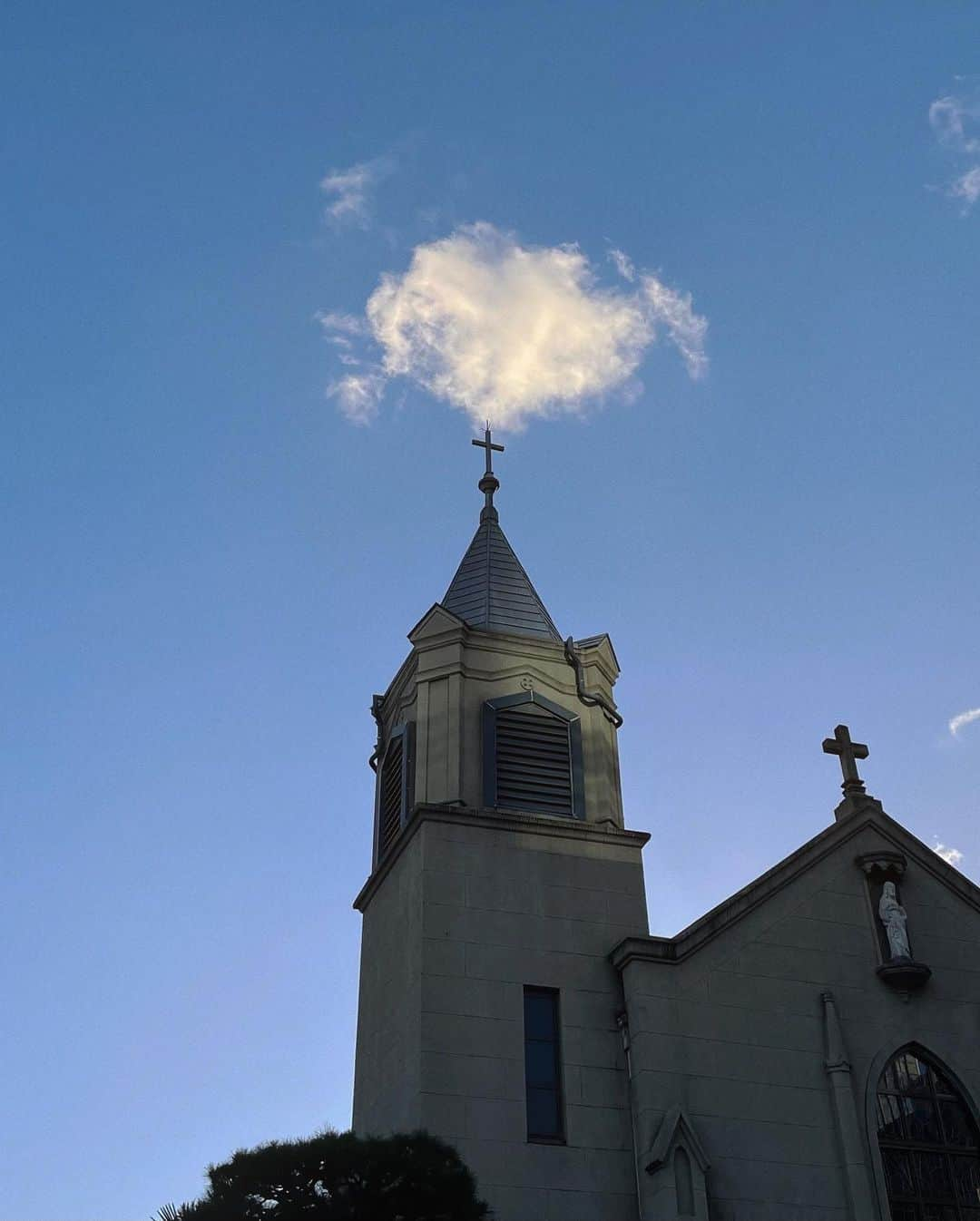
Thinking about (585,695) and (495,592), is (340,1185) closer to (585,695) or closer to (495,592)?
(585,695)

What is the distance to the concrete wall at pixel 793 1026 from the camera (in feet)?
65.2

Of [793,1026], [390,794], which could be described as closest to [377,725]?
[390,794]

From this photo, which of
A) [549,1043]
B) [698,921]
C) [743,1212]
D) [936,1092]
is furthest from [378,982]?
[936,1092]

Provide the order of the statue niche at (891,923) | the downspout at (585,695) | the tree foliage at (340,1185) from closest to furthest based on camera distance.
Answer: the tree foliage at (340,1185) < the statue niche at (891,923) < the downspout at (585,695)

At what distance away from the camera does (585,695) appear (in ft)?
85.0

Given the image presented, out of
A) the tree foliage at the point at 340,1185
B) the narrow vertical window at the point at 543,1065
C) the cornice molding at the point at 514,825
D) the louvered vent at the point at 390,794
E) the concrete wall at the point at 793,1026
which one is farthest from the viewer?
the louvered vent at the point at 390,794

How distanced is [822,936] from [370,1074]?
24.4ft

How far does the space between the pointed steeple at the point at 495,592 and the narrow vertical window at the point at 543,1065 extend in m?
7.32

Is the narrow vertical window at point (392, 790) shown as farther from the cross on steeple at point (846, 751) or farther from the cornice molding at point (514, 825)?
the cross on steeple at point (846, 751)

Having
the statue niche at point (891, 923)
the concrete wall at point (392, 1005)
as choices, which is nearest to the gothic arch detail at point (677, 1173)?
the concrete wall at point (392, 1005)

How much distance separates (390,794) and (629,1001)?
674 cm

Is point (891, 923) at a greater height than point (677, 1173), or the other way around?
point (891, 923)

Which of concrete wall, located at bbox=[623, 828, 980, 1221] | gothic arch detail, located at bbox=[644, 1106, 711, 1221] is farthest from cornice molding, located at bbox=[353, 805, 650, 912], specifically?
gothic arch detail, located at bbox=[644, 1106, 711, 1221]

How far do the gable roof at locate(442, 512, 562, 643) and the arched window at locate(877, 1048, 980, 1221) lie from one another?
383 inches
